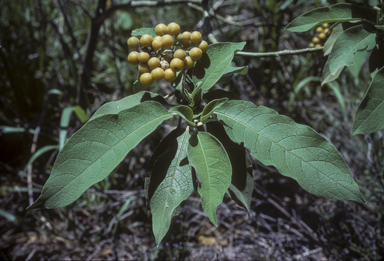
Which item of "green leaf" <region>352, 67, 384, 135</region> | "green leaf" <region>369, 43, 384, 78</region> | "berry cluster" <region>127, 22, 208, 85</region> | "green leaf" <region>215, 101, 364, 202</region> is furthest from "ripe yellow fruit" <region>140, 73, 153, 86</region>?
"green leaf" <region>369, 43, 384, 78</region>

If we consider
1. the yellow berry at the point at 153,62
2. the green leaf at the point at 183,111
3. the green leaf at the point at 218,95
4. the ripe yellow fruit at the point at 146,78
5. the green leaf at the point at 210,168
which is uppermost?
the yellow berry at the point at 153,62

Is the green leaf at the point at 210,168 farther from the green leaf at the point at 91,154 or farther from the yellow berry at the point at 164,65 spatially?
the yellow berry at the point at 164,65

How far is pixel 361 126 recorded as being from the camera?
92 cm

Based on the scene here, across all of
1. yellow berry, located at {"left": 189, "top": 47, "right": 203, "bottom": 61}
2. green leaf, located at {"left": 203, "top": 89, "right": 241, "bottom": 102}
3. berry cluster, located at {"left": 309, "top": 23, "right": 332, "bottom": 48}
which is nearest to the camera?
yellow berry, located at {"left": 189, "top": 47, "right": 203, "bottom": 61}

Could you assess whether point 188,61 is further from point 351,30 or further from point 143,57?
point 351,30

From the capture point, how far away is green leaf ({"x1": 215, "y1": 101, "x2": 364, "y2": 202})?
854 millimetres

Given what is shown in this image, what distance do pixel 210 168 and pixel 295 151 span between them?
315 millimetres

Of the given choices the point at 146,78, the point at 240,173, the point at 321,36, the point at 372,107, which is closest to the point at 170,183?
the point at 240,173

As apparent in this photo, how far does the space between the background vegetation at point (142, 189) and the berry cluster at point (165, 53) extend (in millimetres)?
559

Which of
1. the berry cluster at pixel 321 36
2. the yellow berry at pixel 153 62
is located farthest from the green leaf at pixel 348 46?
the yellow berry at pixel 153 62

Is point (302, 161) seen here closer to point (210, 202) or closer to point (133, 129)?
point (210, 202)

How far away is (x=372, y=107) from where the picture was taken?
36.1 inches

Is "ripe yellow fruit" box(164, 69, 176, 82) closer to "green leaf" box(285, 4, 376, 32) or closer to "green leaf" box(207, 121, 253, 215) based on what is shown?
"green leaf" box(207, 121, 253, 215)

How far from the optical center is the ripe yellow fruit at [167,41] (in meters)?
1.00
